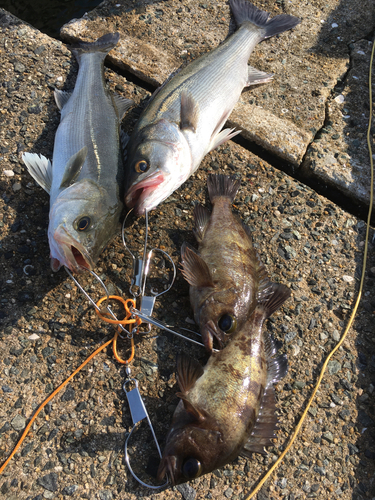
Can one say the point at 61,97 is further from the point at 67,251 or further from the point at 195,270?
the point at 195,270

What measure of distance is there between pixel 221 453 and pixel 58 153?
2.66 meters

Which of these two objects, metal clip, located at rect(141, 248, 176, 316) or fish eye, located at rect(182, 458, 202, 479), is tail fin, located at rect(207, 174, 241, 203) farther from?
fish eye, located at rect(182, 458, 202, 479)

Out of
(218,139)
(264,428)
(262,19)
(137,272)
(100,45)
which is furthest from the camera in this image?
(262,19)

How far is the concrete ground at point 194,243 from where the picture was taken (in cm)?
249

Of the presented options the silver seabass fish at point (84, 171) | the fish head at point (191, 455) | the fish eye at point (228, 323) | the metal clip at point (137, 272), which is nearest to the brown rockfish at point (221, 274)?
the fish eye at point (228, 323)

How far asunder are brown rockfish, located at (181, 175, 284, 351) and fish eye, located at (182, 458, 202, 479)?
74 centimetres

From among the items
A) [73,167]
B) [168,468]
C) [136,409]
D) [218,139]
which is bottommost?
[136,409]

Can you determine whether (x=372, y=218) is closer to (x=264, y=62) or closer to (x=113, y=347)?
(x=264, y=62)

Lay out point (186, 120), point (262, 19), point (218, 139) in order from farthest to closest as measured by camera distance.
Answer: point (262, 19) → point (218, 139) → point (186, 120)

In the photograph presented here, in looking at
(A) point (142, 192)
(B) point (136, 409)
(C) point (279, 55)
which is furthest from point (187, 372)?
(C) point (279, 55)

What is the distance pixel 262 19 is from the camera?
15.0 ft

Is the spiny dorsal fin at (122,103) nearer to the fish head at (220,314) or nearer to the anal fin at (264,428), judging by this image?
the fish head at (220,314)

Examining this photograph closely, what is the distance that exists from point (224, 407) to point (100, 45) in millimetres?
3838

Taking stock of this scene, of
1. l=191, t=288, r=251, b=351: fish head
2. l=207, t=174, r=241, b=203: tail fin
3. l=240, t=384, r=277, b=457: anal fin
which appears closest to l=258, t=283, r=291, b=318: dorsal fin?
l=191, t=288, r=251, b=351: fish head
